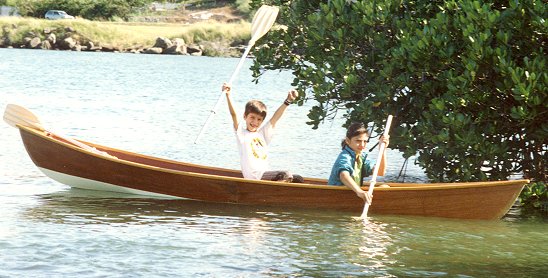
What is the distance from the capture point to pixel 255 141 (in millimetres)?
14461

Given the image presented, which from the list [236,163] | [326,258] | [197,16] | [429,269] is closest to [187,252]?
[326,258]

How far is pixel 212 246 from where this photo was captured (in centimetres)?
1195

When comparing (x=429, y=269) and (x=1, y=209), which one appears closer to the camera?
(x=429, y=269)

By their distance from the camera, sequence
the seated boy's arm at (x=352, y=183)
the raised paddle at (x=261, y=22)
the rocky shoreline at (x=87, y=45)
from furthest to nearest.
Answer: the rocky shoreline at (x=87, y=45) < the raised paddle at (x=261, y=22) < the seated boy's arm at (x=352, y=183)

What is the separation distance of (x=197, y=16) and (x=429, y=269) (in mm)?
89351

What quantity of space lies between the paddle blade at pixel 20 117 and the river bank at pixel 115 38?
197 ft

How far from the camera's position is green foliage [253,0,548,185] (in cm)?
Result: 1341

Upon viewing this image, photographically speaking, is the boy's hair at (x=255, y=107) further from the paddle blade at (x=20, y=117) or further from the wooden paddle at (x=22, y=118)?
the paddle blade at (x=20, y=117)

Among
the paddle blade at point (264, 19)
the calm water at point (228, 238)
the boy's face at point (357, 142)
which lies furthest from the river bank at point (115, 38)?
the boy's face at point (357, 142)

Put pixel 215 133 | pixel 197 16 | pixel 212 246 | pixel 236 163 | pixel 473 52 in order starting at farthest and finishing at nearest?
pixel 197 16, pixel 215 133, pixel 236 163, pixel 473 52, pixel 212 246

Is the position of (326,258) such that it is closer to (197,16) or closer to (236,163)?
(236,163)

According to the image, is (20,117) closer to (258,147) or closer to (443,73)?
(258,147)

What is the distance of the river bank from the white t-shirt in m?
61.1

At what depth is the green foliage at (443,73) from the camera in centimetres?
1341
